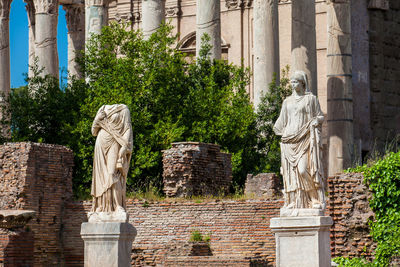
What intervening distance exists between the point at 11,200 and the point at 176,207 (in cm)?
414

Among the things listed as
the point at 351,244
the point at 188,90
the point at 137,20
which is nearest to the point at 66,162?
the point at 188,90

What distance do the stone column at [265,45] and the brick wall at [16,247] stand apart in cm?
1071

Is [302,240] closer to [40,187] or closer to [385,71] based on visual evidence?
[40,187]

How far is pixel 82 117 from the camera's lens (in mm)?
29891

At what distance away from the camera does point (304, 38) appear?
1265 inches

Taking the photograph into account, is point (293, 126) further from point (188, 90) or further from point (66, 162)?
point (188, 90)

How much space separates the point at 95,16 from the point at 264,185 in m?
12.6

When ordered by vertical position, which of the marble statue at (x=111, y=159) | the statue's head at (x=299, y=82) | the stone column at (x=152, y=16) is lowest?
the marble statue at (x=111, y=159)

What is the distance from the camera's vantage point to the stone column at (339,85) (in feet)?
114

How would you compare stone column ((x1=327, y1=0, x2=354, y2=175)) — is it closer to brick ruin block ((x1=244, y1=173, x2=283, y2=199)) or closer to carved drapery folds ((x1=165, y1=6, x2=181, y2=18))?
brick ruin block ((x1=244, y1=173, x2=283, y2=199))

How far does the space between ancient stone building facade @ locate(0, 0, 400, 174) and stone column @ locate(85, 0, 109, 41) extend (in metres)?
0.04

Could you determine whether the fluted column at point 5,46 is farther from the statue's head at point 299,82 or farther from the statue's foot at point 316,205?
the statue's foot at point 316,205

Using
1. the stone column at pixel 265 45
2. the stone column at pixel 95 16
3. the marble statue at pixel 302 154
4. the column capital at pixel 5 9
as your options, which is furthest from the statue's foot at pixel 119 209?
the column capital at pixel 5 9

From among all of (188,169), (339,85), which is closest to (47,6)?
(339,85)
